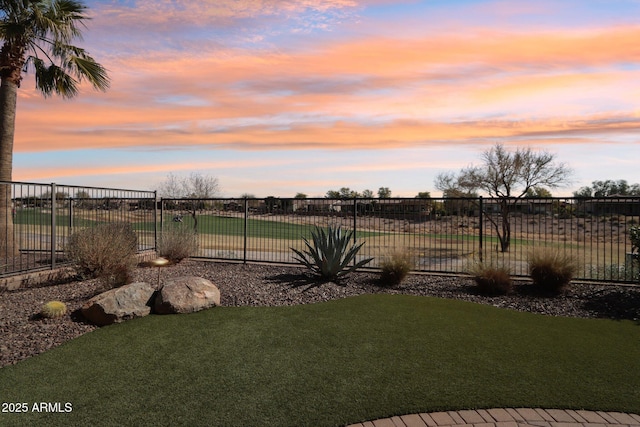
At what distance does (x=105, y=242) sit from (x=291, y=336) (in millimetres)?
5306

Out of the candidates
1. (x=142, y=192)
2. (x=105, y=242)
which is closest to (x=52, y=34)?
(x=142, y=192)

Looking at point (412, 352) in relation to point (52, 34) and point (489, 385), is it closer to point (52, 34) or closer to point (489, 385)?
point (489, 385)

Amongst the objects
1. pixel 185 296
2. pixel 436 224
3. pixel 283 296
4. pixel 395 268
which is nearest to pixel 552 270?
pixel 395 268

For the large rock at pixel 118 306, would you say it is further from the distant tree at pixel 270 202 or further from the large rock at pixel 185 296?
the distant tree at pixel 270 202

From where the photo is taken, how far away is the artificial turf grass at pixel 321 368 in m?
3.79

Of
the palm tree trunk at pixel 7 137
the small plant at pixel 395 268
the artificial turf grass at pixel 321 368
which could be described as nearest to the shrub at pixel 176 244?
the palm tree trunk at pixel 7 137

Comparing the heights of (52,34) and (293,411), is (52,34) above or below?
above

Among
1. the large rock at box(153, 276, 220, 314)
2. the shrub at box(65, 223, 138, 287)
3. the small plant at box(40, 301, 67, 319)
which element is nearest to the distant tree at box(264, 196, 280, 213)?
the shrub at box(65, 223, 138, 287)

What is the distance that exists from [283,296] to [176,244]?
498 centimetres

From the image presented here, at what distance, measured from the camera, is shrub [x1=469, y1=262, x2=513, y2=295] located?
27.0 ft

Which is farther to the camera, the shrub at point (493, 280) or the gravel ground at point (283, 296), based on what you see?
the shrub at point (493, 280)

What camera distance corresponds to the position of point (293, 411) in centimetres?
370

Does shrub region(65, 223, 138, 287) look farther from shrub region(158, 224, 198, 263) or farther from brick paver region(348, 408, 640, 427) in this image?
brick paver region(348, 408, 640, 427)

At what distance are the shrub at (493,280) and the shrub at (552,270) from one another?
0.61m
